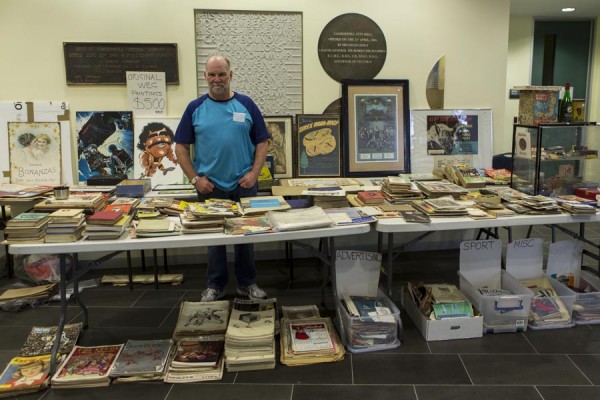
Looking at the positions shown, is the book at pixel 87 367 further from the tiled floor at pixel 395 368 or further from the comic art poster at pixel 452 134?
the comic art poster at pixel 452 134

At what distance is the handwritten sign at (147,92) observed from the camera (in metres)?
→ 3.88

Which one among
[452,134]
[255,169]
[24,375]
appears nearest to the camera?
[24,375]

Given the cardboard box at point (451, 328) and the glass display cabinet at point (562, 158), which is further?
the glass display cabinet at point (562, 158)

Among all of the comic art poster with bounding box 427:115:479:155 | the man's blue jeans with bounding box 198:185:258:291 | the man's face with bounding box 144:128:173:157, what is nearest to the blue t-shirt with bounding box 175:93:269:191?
the man's blue jeans with bounding box 198:185:258:291

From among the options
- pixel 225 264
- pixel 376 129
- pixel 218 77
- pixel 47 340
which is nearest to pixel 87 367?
pixel 47 340

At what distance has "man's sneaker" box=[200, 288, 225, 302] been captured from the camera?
3256 millimetres

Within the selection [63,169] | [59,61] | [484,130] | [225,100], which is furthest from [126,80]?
[484,130]

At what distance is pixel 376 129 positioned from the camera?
4.16 meters

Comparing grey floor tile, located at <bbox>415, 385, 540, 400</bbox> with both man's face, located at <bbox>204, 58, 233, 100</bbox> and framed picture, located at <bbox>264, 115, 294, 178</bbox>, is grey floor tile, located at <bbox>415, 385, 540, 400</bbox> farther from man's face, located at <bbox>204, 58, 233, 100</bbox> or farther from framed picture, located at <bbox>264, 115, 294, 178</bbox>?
framed picture, located at <bbox>264, 115, 294, 178</bbox>

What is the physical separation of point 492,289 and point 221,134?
2.01 metres

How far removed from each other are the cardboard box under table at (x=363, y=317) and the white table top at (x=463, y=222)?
1.12 feet

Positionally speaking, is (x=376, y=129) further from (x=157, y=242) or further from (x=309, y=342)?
(x=157, y=242)

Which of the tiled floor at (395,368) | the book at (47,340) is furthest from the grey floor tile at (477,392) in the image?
the book at (47,340)

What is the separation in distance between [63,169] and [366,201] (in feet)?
8.34
